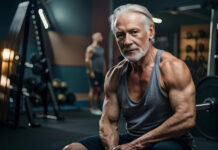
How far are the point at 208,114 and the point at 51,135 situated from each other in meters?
1.69

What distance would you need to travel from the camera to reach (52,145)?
3.04 meters

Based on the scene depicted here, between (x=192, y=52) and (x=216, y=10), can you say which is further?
(x=192, y=52)

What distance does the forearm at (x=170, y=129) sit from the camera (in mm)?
1337

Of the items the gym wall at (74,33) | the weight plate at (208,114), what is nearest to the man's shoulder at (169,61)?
the weight plate at (208,114)

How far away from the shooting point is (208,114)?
3.06 m

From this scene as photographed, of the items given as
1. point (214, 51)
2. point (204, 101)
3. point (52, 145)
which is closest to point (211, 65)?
point (214, 51)

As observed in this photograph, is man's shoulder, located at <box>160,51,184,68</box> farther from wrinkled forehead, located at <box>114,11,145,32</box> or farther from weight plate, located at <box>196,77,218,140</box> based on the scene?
weight plate, located at <box>196,77,218,140</box>

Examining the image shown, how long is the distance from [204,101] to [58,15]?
4.74 m

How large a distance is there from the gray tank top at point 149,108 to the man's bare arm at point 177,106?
0.05 meters

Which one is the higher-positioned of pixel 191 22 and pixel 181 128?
pixel 191 22

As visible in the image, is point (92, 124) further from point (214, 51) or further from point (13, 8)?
point (13, 8)

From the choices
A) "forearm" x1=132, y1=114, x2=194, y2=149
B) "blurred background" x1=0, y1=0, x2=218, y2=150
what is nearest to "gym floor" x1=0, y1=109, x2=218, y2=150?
"blurred background" x1=0, y1=0, x2=218, y2=150

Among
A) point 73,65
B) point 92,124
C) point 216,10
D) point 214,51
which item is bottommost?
point 92,124

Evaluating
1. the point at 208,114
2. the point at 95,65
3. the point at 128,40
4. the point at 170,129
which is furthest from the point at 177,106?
the point at 95,65
